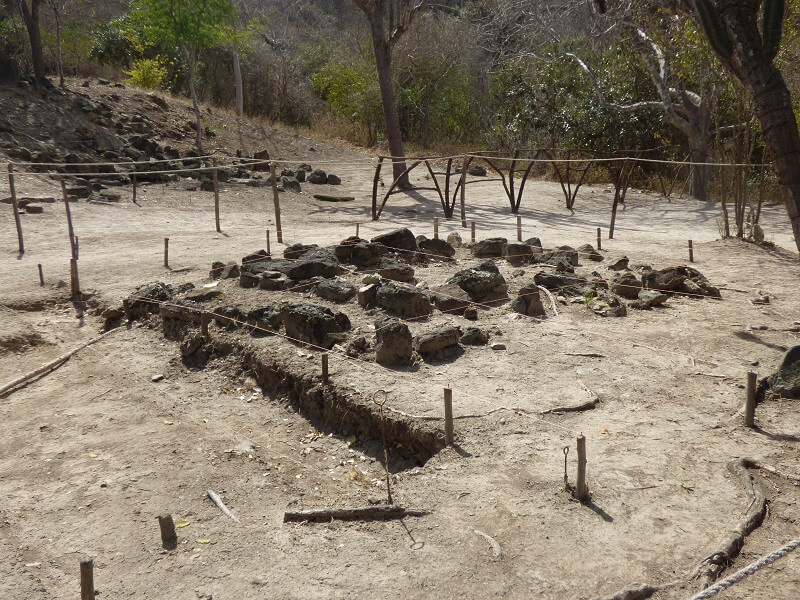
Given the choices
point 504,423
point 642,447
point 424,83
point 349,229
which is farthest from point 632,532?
point 424,83

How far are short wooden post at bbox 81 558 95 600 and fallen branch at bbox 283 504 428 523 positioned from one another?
1208 millimetres

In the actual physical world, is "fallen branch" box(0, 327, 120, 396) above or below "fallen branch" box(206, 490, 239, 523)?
above

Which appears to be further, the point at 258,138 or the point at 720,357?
the point at 258,138

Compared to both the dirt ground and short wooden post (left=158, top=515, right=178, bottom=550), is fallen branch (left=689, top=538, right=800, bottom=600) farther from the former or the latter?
short wooden post (left=158, top=515, right=178, bottom=550)

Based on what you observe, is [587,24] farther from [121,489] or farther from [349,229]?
[121,489]

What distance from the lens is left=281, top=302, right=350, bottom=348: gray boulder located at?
675cm

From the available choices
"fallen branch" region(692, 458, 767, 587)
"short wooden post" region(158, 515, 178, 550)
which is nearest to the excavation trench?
"short wooden post" region(158, 515, 178, 550)

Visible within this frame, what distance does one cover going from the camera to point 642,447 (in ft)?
15.5

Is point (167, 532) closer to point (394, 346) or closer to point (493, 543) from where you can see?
point (493, 543)

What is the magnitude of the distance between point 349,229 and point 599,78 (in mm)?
9075

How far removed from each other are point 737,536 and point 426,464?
177cm

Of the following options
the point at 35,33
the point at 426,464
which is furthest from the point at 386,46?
the point at 426,464

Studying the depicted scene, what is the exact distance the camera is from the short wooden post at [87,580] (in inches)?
132

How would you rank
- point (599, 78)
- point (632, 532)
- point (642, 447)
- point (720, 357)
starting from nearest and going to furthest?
point (632, 532)
point (642, 447)
point (720, 357)
point (599, 78)
